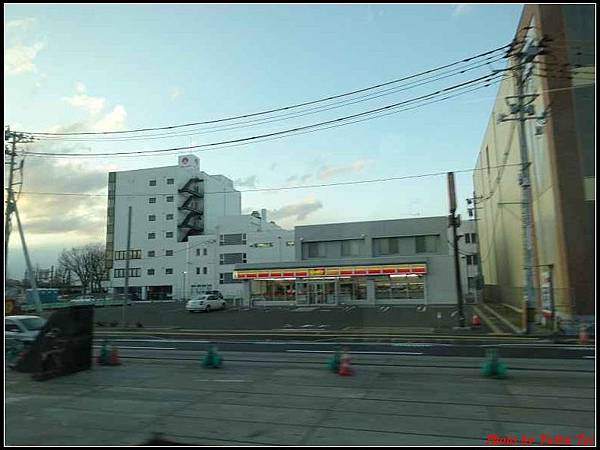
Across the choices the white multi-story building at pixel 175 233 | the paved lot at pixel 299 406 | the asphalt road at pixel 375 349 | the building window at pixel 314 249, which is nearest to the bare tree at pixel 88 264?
the white multi-story building at pixel 175 233

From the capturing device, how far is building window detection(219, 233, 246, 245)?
7069 centimetres

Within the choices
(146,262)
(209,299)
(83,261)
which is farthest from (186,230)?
(209,299)

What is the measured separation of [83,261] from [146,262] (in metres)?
25.8

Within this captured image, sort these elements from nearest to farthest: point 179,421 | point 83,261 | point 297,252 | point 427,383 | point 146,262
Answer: point 179,421, point 427,383, point 297,252, point 146,262, point 83,261

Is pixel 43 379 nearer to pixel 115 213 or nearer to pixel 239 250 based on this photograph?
pixel 239 250

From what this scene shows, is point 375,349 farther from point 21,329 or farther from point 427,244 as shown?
point 427,244

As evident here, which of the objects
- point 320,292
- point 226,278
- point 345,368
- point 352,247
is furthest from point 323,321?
point 226,278

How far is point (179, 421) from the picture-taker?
7348mm

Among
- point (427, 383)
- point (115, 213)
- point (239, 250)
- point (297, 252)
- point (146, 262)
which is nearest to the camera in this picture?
point (427, 383)

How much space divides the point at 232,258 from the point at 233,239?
9.15ft

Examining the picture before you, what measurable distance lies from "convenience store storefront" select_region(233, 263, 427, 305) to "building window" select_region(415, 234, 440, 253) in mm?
5873

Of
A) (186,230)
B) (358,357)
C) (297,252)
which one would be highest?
(186,230)

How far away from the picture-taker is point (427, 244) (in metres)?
50.4

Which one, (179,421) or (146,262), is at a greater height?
(146,262)
